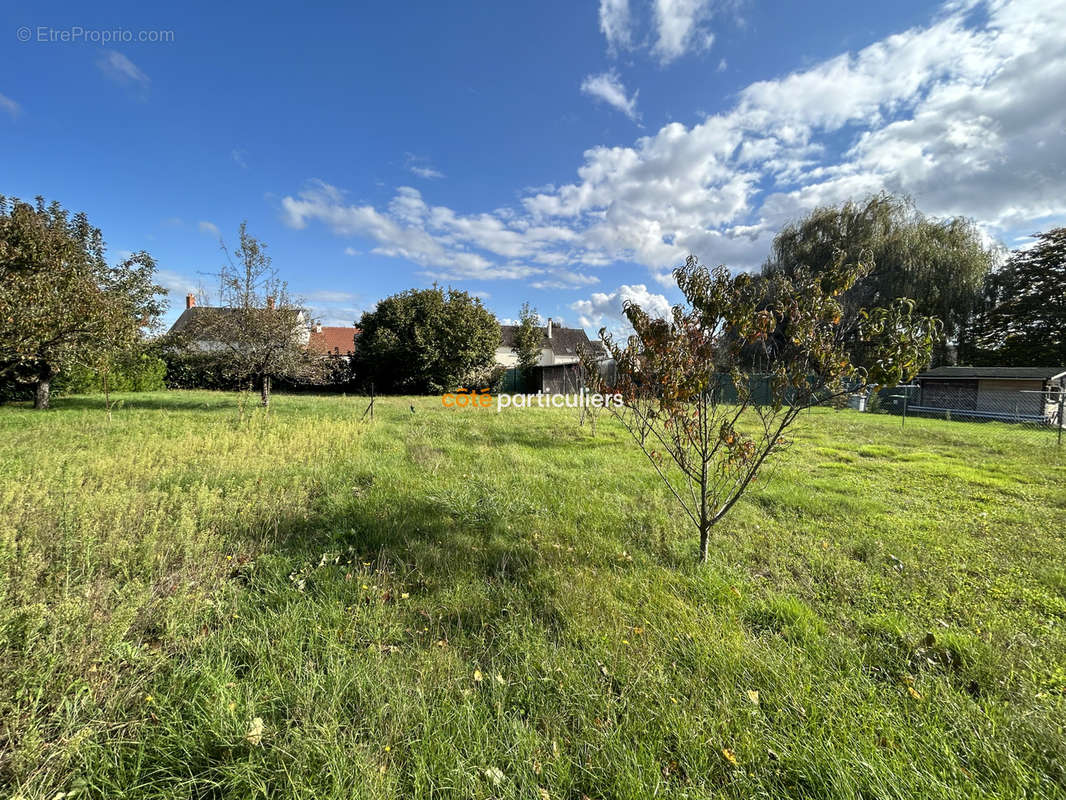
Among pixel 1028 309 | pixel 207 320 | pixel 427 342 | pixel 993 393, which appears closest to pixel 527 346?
pixel 427 342

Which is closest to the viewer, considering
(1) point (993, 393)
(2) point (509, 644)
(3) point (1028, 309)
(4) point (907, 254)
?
(2) point (509, 644)

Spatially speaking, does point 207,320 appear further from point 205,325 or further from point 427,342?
point 427,342

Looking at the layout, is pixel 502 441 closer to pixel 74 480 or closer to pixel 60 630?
pixel 74 480

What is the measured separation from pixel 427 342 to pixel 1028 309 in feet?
116

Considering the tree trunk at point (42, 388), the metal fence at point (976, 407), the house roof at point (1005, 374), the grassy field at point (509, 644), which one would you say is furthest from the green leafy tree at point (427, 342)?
the house roof at point (1005, 374)

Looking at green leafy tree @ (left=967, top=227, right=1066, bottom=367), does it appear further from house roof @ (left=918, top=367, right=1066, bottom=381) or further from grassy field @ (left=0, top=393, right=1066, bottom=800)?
A: grassy field @ (left=0, top=393, right=1066, bottom=800)

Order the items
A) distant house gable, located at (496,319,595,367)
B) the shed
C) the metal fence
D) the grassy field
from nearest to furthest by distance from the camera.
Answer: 1. the grassy field
2. the metal fence
3. the shed
4. distant house gable, located at (496,319,595,367)

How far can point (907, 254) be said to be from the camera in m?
19.8

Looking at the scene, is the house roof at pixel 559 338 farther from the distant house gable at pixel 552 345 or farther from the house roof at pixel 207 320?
→ the house roof at pixel 207 320

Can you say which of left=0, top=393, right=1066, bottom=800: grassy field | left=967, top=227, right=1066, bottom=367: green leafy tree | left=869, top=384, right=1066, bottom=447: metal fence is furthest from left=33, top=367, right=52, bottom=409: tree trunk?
left=967, top=227, right=1066, bottom=367: green leafy tree

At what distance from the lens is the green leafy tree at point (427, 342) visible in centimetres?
2028

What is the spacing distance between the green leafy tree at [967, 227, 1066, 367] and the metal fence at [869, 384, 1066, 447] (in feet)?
29.2

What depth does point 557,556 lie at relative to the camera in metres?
3.23

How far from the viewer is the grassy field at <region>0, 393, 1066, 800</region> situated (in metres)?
1.51
